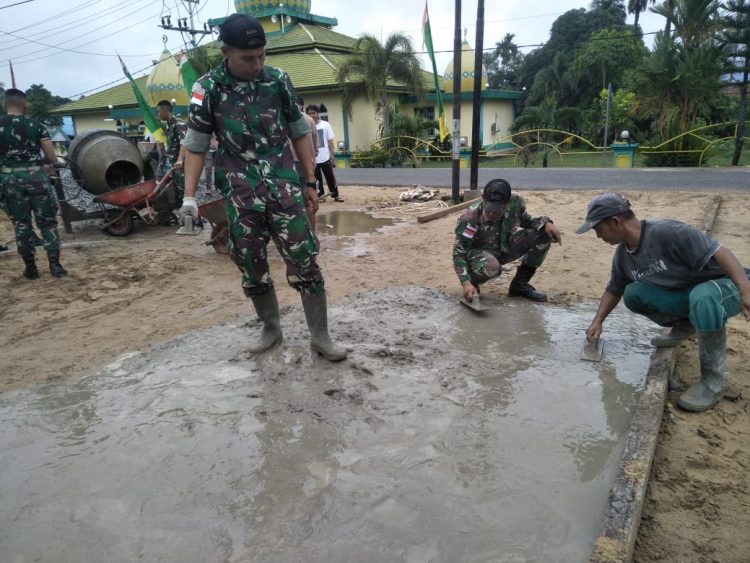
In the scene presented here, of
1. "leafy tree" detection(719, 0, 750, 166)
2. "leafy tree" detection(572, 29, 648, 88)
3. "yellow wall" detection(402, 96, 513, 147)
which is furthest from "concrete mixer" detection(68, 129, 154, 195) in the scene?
"leafy tree" detection(572, 29, 648, 88)

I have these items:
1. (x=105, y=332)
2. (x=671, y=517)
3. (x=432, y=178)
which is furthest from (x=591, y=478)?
(x=432, y=178)

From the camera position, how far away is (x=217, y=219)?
5781 mm

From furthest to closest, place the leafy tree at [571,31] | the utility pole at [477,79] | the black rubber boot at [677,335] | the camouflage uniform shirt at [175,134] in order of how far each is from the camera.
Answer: the leafy tree at [571,31], the utility pole at [477,79], the camouflage uniform shirt at [175,134], the black rubber boot at [677,335]

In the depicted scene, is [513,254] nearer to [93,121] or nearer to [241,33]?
[241,33]

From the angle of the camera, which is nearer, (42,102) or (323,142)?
(323,142)

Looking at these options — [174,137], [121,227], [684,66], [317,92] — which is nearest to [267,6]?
[317,92]

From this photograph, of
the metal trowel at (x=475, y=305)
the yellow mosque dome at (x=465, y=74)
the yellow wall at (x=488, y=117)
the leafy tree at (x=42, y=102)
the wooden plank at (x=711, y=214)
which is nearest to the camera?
the metal trowel at (x=475, y=305)

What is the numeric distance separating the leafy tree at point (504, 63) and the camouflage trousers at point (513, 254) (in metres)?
46.4

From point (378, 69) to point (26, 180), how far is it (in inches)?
743

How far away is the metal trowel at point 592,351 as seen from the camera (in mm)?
3162

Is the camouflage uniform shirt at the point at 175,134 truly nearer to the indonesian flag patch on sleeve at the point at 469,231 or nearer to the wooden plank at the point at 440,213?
the wooden plank at the point at 440,213

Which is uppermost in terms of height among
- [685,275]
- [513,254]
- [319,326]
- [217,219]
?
[685,275]

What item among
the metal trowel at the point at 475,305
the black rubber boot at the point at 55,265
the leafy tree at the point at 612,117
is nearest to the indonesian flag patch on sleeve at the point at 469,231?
the metal trowel at the point at 475,305

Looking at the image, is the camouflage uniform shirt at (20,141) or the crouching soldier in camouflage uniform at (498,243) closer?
the crouching soldier in camouflage uniform at (498,243)
